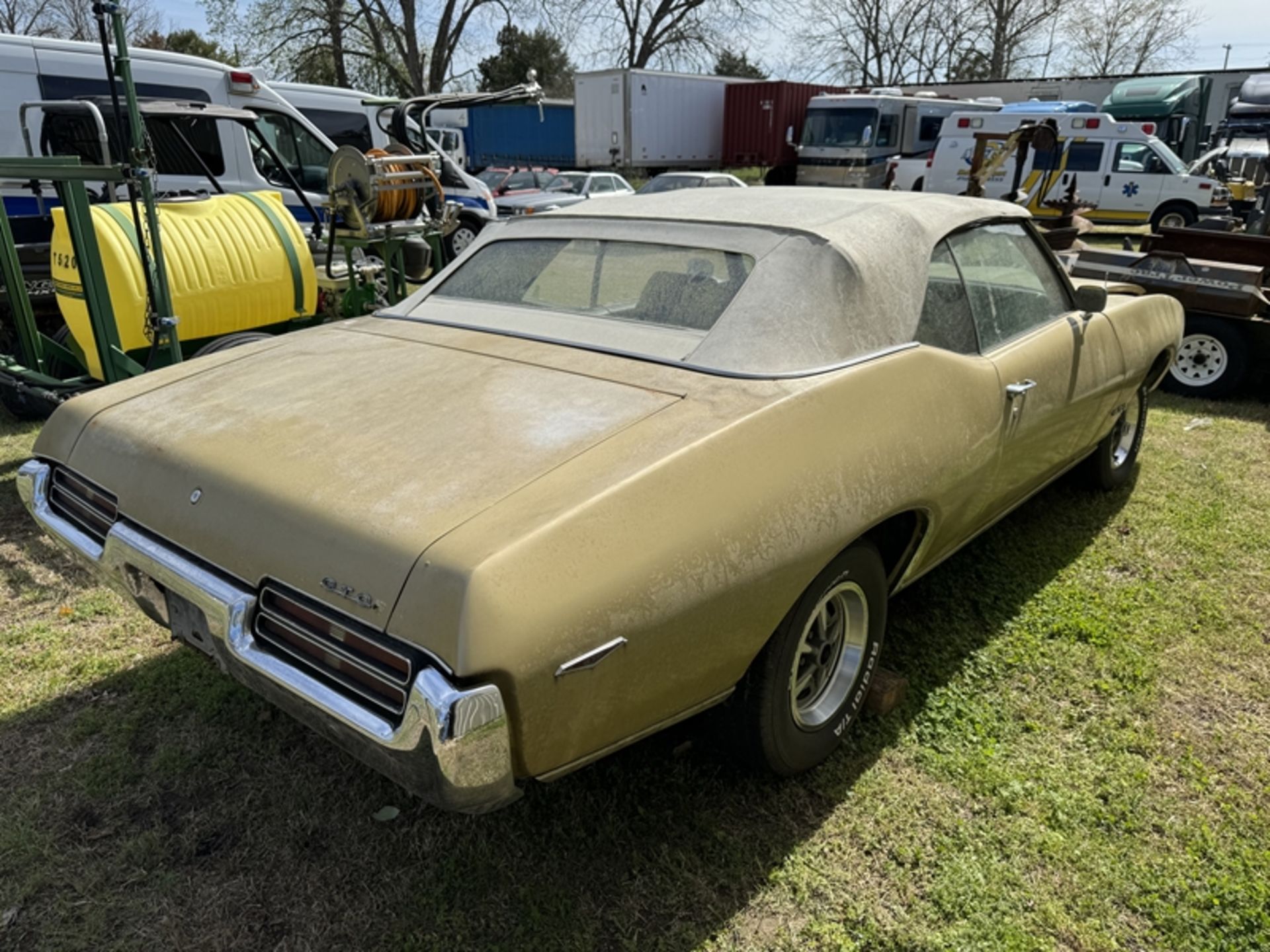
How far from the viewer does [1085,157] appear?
16.9 meters

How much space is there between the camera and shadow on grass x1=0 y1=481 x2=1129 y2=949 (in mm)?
2104

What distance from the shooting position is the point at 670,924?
6.92 ft

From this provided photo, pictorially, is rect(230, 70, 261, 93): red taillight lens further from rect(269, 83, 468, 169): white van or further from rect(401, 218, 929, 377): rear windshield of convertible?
rect(401, 218, 929, 377): rear windshield of convertible

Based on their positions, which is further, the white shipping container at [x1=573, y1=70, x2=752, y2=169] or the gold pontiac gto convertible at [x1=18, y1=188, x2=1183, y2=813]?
the white shipping container at [x1=573, y1=70, x2=752, y2=169]

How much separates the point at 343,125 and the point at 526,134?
16.1 m

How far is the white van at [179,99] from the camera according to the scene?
8.14m

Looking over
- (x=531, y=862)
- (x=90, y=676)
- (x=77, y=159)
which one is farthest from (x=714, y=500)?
(x=77, y=159)

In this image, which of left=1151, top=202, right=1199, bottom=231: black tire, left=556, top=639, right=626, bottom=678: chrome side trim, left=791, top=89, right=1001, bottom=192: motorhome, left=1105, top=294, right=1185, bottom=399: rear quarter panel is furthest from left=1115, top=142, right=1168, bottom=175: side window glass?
Result: left=556, top=639, right=626, bottom=678: chrome side trim

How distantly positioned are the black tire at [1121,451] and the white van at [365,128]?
7.90m

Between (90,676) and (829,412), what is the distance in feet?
8.57

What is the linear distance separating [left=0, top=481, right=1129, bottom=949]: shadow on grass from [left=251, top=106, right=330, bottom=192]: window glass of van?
7.76 metres

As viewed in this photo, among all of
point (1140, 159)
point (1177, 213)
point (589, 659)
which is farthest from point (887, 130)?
point (589, 659)

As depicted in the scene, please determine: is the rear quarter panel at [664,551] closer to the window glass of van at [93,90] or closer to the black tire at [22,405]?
the black tire at [22,405]

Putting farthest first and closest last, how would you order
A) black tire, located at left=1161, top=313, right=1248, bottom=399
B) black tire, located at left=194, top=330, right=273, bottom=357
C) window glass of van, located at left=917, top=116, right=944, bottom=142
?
window glass of van, located at left=917, top=116, right=944, bottom=142 < black tire, located at left=1161, top=313, right=1248, bottom=399 < black tire, located at left=194, top=330, right=273, bottom=357
